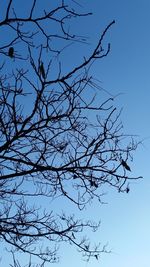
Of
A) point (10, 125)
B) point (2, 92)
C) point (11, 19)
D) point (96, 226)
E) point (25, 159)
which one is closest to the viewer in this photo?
point (11, 19)

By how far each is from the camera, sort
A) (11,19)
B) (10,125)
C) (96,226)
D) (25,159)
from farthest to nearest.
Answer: (96,226) < (25,159) < (10,125) < (11,19)

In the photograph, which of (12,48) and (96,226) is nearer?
(12,48)

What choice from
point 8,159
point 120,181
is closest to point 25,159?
point 8,159

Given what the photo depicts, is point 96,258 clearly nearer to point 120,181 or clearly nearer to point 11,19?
point 120,181

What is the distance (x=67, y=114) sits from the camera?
502 cm

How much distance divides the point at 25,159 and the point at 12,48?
1.88 meters

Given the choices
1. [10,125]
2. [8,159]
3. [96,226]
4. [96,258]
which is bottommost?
[96,258]

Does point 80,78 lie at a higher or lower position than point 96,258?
higher

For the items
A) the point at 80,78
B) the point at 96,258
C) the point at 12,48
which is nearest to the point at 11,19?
the point at 12,48

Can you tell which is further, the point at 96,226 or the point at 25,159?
the point at 96,226

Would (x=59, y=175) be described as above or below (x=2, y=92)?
below

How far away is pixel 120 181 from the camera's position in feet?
15.8

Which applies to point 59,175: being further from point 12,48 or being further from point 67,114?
point 12,48

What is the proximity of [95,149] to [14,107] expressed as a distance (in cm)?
112
